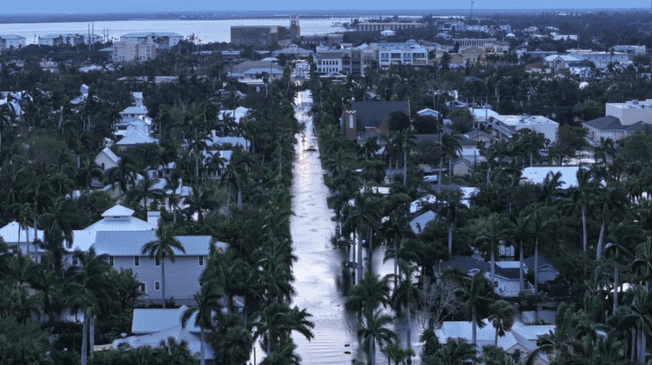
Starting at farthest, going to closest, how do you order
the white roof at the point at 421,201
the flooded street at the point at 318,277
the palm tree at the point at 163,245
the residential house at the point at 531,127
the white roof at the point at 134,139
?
1. the residential house at the point at 531,127
2. the white roof at the point at 134,139
3. the white roof at the point at 421,201
4. the palm tree at the point at 163,245
5. the flooded street at the point at 318,277

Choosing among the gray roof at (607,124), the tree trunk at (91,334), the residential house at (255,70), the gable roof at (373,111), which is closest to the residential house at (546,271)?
the tree trunk at (91,334)

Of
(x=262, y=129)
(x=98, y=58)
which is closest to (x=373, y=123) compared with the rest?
(x=262, y=129)

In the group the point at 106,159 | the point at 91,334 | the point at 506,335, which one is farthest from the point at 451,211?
the point at 106,159

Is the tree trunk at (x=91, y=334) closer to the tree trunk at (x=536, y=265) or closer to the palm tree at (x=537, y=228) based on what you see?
the palm tree at (x=537, y=228)

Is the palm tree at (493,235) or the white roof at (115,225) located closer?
the palm tree at (493,235)

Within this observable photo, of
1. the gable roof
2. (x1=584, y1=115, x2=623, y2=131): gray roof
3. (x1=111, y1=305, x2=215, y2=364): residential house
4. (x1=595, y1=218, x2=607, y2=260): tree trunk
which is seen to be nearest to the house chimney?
(x1=111, y1=305, x2=215, y2=364): residential house

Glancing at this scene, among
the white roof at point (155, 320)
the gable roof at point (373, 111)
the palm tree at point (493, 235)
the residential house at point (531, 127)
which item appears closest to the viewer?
the white roof at point (155, 320)
